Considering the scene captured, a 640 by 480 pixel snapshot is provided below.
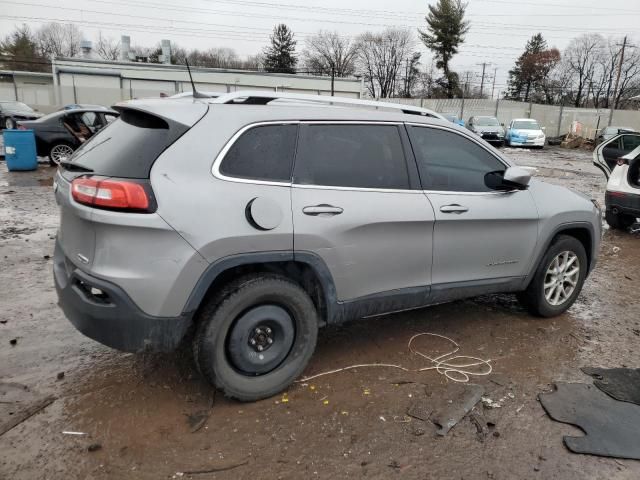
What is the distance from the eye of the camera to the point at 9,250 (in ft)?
20.4

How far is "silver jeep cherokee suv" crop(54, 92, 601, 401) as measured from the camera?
2678mm

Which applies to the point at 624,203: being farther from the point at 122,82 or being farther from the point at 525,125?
the point at 122,82

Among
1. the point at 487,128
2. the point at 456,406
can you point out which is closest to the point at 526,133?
the point at 487,128

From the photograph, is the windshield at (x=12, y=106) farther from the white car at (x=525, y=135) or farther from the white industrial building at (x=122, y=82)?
Answer: the white car at (x=525, y=135)

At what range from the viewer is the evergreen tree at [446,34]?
63625 mm

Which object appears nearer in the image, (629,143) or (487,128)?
(629,143)

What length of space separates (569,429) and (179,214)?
2.59m

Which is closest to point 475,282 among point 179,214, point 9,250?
point 179,214

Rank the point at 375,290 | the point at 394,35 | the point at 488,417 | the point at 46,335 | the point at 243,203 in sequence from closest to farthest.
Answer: the point at 243,203 < the point at 488,417 < the point at 375,290 < the point at 46,335 < the point at 394,35

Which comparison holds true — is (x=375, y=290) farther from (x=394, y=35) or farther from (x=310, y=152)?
(x=394, y=35)

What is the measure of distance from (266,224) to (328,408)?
1215mm

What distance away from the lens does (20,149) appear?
41.5 feet

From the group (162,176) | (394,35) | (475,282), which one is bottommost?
(475,282)

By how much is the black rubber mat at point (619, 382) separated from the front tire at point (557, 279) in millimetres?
866
